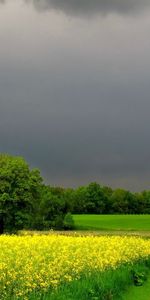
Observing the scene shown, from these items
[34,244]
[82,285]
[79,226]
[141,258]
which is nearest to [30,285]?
[82,285]

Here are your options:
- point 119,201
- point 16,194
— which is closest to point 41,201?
point 16,194

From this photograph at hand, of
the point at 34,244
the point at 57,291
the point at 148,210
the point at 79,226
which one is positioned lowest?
the point at 57,291

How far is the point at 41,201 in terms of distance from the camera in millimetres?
95062

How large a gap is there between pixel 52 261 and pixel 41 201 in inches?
3042

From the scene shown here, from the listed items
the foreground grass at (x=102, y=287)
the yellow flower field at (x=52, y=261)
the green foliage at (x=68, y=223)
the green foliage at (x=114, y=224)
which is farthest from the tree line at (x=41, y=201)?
the foreground grass at (x=102, y=287)

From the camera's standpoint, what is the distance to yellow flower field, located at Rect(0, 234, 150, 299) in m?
14.9

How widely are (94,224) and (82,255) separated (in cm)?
8576

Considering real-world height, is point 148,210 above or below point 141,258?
above

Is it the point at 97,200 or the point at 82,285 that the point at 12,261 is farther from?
the point at 97,200

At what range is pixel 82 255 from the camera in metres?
20.7

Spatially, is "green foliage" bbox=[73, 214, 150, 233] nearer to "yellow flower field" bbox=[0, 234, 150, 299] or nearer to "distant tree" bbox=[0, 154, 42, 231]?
"distant tree" bbox=[0, 154, 42, 231]

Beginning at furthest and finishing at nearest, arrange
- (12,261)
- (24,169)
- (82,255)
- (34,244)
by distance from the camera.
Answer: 1. (24,169)
2. (34,244)
3. (82,255)
4. (12,261)

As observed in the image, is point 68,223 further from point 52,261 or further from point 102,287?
point 102,287

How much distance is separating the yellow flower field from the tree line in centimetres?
3625
